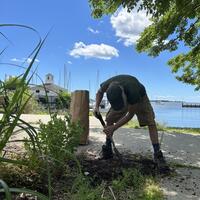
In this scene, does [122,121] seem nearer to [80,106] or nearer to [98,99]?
[98,99]

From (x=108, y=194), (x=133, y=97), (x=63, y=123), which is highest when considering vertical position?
(x=133, y=97)

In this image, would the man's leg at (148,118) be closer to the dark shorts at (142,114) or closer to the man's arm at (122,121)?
the dark shorts at (142,114)

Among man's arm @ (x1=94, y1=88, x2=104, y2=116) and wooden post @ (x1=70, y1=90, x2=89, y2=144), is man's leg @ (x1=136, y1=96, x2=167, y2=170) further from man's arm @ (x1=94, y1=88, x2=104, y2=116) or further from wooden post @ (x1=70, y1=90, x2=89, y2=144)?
wooden post @ (x1=70, y1=90, x2=89, y2=144)

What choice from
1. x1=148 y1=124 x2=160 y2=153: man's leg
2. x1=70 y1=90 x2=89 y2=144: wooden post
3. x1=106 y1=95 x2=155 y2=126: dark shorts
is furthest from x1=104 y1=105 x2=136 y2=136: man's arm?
x1=70 y1=90 x2=89 y2=144: wooden post

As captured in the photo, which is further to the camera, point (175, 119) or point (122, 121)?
point (175, 119)

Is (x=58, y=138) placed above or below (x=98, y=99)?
below

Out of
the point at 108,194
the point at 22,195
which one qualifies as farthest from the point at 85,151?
the point at 22,195

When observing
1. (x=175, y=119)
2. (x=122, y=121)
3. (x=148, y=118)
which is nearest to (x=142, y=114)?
(x=148, y=118)

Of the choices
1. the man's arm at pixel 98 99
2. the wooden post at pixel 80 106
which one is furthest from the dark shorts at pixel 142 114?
the wooden post at pixel 80 106

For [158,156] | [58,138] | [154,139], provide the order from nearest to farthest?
[58,138]
[158,156]
[154,139]

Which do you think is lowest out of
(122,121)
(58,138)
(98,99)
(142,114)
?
(58,138)

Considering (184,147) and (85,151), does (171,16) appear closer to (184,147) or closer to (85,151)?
(184,147)

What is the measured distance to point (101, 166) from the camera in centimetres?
574

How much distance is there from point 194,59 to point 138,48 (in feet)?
12.2
